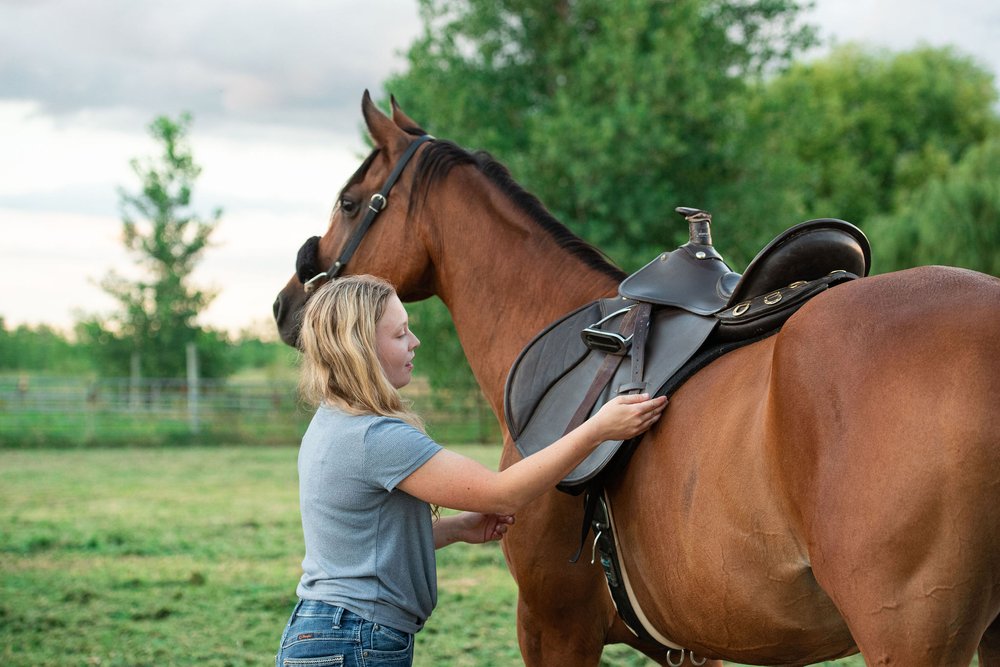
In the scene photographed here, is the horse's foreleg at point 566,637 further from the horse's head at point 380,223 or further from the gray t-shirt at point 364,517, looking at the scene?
the horse's head at point 380,223

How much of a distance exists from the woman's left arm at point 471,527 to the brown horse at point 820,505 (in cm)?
10

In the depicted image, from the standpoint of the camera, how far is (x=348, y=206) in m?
3.38

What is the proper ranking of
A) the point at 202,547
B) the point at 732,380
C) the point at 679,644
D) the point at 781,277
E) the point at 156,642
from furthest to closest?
the point at 202,547 → the point at 156,642 → the point at 679,644 → the point at 781,277 → the point at 732,380

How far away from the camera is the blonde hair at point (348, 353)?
2111 millimetres

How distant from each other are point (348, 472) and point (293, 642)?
40cm

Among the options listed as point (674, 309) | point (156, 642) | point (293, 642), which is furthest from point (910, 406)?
→ point (156, 642)

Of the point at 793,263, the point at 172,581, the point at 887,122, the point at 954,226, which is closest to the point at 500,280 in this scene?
the point at 793,263

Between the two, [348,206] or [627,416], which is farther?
[348,206]

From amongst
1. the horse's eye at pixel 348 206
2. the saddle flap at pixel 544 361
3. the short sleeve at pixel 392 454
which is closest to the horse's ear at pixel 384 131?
the horse's eye at pixel 348 206

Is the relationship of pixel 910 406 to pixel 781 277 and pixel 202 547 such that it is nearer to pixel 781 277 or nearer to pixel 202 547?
pixel 781 277

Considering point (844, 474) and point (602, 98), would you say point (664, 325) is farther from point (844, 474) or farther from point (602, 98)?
point (602, 98)

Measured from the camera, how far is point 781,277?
7.06 feet

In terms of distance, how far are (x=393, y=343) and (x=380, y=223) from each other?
1.22 metres

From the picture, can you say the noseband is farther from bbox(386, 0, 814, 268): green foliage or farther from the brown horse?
bbox(386, 0, 814, 268): green foliage
